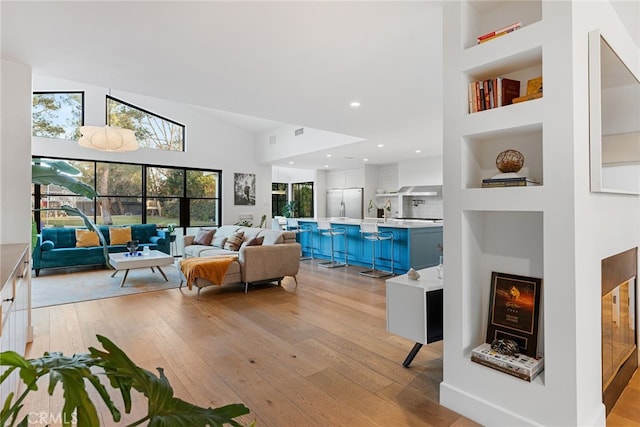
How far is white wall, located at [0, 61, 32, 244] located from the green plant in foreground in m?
2.98

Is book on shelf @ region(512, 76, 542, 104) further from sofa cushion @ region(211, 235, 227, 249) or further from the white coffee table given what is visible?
sofa cushion @ region(211, 235, 227, 249)

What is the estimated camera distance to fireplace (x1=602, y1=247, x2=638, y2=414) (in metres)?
2.09

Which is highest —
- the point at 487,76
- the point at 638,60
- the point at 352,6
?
the point at 352,6

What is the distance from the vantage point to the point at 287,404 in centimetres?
223

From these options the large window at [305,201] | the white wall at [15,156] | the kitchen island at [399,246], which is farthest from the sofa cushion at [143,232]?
the large window at [305,201]

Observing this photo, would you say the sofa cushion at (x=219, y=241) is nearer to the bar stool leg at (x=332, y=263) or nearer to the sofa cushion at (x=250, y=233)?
the sofa cushion at (x=250, y=233)

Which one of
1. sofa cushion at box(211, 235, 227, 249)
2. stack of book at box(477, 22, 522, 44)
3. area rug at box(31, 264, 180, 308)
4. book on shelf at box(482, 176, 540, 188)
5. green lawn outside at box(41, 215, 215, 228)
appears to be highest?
stack of book at box(477, 22, 522, 44)

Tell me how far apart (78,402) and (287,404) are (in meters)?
1.78

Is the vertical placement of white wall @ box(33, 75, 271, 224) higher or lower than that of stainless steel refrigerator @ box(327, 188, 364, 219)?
higher

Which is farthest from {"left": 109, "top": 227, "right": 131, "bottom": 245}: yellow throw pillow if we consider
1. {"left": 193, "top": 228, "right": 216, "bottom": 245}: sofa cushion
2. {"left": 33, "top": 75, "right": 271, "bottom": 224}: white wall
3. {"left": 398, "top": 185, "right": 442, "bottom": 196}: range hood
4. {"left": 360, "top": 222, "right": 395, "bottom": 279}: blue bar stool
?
{"left": 398, "top": 185, "right": 442, "bottom": 196}: range hood

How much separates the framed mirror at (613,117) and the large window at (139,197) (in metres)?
8.55

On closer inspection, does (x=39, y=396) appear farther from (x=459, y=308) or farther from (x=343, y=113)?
(x=343, y=113)

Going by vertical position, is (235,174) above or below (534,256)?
above

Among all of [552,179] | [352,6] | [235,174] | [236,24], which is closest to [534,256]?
[552,179]
